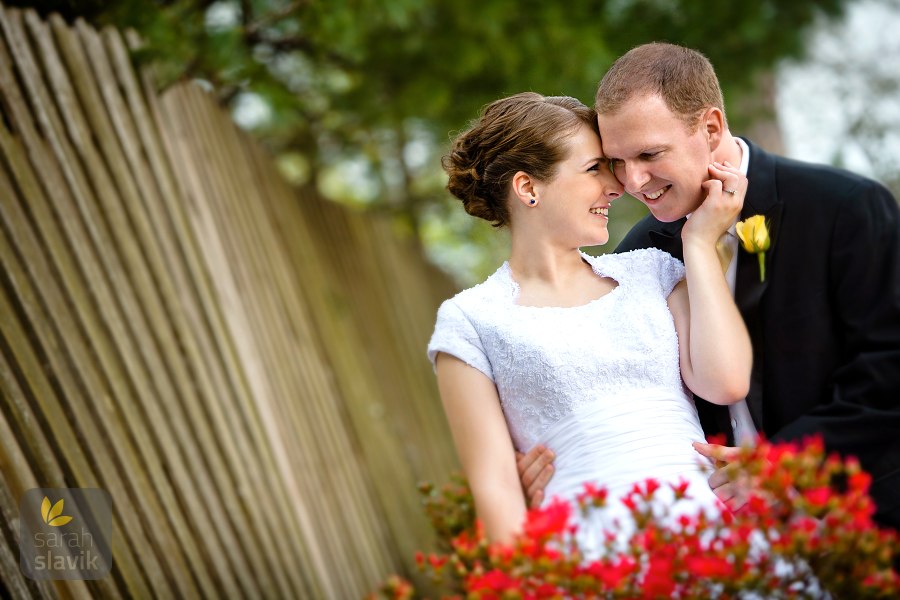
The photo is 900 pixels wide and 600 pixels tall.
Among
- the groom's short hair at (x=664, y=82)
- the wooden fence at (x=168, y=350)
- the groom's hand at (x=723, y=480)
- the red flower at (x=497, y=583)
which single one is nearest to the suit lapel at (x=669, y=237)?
the groom's short hair at (x=664, y=82)

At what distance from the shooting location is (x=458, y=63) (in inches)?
252

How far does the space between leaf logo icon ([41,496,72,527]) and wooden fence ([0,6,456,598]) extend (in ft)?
0.24

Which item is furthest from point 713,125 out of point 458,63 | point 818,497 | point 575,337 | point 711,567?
point 458,63

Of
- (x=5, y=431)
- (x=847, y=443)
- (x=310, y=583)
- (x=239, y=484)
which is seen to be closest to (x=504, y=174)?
(x=847, y=443)

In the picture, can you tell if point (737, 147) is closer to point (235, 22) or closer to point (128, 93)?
point (128, 93)

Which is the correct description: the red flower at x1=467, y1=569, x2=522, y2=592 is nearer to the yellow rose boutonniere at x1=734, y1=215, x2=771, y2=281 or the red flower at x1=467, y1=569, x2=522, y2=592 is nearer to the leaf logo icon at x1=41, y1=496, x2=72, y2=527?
the yellow rose boutonniere at x1=734, y1=215, x2=771, y2=281

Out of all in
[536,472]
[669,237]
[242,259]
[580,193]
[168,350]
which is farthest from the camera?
[242,259]

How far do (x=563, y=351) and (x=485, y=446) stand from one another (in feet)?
1.01

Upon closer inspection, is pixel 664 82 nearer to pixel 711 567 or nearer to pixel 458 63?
pixel 711 567

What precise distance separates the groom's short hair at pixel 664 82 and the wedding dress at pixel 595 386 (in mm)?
477

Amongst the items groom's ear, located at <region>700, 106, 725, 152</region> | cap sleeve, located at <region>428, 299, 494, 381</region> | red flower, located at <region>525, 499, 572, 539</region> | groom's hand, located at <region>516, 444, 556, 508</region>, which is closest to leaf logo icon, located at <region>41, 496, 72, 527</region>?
cap sleeve, located at <region>428, 299, 494, 381</region>

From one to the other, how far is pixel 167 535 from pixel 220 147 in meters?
2.37

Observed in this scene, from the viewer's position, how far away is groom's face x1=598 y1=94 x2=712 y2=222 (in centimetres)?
248

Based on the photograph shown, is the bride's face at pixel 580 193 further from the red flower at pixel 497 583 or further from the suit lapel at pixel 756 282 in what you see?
the red flower at pixel 497 583
